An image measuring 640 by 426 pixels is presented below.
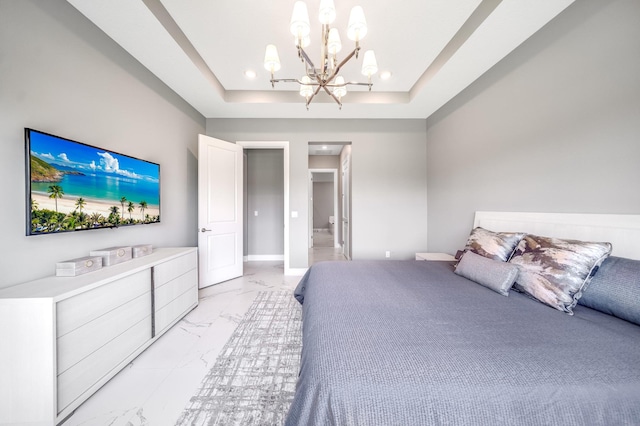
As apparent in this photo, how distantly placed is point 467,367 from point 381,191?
10.3ft

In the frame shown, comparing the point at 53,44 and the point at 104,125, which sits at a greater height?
the point at 53,44

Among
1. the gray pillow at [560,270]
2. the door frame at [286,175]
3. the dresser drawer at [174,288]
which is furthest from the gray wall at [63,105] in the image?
the gray pillow at [560,270]

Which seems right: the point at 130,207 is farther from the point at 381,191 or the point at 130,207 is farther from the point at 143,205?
the point at 381,191

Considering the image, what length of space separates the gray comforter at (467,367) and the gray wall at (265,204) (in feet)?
12.2

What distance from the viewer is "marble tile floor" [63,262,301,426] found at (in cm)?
124

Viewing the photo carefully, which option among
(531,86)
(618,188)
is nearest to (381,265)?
(618,188)

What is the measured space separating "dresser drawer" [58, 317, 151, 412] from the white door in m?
1.34

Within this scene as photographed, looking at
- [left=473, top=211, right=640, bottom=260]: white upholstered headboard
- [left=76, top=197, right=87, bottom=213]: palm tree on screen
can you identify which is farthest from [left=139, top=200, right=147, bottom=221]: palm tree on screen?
[left=473, top=211, right=640, bottom=260]: white upholstered headboard

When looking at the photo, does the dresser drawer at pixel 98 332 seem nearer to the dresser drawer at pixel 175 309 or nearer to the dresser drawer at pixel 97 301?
the dresser drawer at pixel 97 301

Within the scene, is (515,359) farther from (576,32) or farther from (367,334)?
(576,32)

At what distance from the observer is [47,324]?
1.12m

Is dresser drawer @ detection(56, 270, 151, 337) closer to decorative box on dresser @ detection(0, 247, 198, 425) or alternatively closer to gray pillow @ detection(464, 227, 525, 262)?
decorative box on dresser @ detection(0, 247, 198, 425)

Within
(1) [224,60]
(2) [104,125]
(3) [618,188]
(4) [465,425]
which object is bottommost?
(4) [465,425]

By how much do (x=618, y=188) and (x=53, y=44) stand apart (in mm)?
3877
